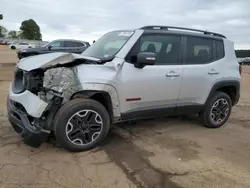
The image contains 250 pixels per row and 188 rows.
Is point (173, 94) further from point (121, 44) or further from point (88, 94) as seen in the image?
point (88, 94)

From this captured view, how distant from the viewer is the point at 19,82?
14.4ft

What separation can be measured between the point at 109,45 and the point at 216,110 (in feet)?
8.30

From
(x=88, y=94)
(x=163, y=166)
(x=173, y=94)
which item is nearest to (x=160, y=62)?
(x=173, y=94)

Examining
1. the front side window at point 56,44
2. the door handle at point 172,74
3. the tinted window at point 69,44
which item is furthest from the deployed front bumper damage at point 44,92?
the tinted window at point 69,44

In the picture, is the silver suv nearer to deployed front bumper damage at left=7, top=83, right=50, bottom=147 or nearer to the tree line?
deployed front bumper damage at left=7, top=83, right=50, bottom=147

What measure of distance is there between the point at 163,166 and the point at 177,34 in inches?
95.7

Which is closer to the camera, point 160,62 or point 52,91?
point 52,91

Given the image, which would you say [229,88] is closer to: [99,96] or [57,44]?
[99,96]

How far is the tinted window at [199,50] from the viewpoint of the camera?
16.8 feet

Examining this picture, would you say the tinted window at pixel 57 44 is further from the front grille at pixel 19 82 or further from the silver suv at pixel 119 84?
the front grille at pixel 19 82

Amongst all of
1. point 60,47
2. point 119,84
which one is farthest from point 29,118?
point 60,47

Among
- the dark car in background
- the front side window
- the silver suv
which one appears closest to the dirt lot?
the silver suv

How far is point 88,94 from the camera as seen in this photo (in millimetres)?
4109

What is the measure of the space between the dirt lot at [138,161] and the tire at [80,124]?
0.18 meters
